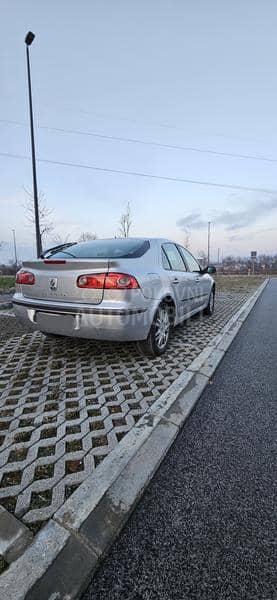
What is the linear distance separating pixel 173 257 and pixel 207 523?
3.46 meters

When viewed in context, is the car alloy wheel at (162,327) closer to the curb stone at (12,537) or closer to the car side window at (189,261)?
the car side window at (189,261)

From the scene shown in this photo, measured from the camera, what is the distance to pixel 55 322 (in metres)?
3.15

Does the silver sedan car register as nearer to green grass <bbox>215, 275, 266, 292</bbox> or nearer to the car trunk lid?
the car trunk lid

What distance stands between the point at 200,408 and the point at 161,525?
48.0 inches

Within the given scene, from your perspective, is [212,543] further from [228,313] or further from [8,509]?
[228,313]

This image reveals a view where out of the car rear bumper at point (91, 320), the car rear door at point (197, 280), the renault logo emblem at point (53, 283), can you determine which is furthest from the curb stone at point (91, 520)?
the car rear door at point (197, 280)

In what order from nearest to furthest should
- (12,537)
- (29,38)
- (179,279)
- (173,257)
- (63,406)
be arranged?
(12,537), (63,406), (179,279), (173,257), (29,38)

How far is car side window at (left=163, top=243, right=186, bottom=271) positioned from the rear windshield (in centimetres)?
53

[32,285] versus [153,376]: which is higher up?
[32,285]

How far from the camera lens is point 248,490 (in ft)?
5.44

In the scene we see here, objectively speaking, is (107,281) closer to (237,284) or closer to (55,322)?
(55,322)

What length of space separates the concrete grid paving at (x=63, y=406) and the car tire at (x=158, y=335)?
0.13 metres

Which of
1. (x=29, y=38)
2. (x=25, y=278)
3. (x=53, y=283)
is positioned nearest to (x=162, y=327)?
(x=53, y=283)

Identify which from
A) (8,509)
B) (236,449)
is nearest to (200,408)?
(236,449)
